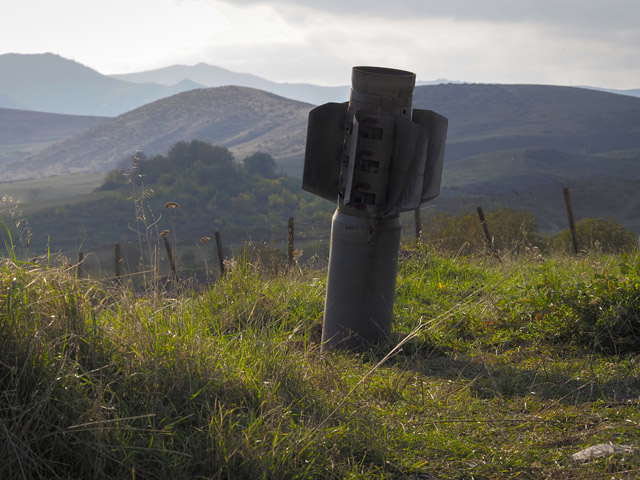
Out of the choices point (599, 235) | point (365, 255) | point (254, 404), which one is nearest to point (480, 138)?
point (599, 235)

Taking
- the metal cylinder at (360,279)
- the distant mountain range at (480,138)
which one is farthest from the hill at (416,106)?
the metal cylinder at (360,279)

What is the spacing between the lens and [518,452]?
2.83 meters

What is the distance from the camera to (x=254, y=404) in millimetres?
2887

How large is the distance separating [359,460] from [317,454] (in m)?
0.27

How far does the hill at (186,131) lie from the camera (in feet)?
463

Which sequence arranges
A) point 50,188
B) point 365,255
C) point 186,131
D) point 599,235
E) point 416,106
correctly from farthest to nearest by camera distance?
point 186,131, point 416,106, point 50,188, point 599,235, point 365,255

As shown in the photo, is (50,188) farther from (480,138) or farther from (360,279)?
(360,279)

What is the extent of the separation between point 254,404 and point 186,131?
531ft

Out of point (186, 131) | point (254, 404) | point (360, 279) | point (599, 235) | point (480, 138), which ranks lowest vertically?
point (599, 235)

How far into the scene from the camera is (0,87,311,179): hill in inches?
5561

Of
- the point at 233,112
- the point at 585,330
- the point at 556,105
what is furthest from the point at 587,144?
the point at 585,330

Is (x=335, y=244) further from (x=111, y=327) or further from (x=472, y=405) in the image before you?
(x=111, y=327)

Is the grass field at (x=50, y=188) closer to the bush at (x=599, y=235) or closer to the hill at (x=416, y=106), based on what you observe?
the hill at (x=416, y=106)

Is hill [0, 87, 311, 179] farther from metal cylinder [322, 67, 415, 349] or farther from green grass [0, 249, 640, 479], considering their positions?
green grass [0, 249, 640, 479]
